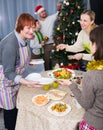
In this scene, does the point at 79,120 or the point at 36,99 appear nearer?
the point at 79,120

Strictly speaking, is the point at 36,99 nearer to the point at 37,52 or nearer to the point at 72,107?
the point at 72,107

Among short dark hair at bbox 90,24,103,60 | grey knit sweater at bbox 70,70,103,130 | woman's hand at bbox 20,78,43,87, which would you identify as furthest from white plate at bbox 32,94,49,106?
short dark hair at bbox 90,24,103,60

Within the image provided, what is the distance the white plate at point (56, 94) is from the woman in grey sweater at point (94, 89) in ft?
1.16

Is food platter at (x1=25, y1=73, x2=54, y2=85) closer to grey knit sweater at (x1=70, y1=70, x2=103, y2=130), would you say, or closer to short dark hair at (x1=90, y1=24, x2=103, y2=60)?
grey knit sweater at (x1=70, y1=70, x2=103, y2=130)

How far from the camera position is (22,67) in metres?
2.07

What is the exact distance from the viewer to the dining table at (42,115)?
148 centimetres

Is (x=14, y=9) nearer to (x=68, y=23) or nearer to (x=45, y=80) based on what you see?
(x=68, y=23)

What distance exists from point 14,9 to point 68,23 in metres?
1.73

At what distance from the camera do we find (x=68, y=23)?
3.50 meters

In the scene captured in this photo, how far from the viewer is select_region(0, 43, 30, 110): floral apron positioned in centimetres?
202

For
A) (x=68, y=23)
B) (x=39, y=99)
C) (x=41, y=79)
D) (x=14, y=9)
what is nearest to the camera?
(x=39, y=99)

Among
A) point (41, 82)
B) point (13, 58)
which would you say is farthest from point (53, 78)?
point (13, 58)

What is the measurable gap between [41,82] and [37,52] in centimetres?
228

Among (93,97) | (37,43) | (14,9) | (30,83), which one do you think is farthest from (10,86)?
(14,9)
